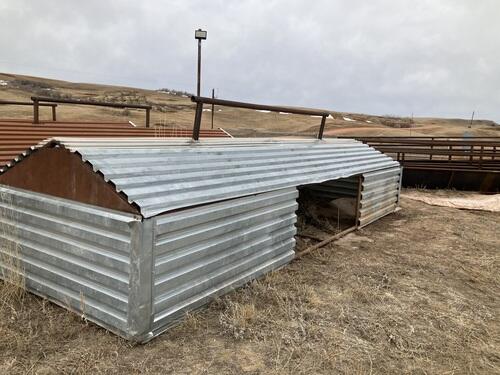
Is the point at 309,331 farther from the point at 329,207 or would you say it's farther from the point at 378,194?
the point at 378,194

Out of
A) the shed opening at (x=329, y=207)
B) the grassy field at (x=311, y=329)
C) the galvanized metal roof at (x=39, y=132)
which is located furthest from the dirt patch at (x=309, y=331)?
the galvanized metal roof at (x=39, y=132)

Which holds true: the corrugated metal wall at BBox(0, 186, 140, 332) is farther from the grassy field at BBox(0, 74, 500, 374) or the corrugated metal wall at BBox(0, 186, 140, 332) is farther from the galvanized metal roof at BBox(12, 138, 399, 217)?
the galvanized metal roof at BBox(12, 138, 399, 217)

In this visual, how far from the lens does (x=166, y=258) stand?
3395 millimetres

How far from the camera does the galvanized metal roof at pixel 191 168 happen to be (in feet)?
11.1

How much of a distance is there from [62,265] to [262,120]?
4021 cm

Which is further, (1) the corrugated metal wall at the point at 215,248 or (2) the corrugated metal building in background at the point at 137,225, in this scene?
(1) the corrugated metal wall at the point at 215,248

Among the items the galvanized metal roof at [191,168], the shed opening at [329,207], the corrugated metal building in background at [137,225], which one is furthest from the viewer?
the shed opening at [329,207]

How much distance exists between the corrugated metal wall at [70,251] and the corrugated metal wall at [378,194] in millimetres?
5114

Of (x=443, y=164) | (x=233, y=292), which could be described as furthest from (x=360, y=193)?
(x=443, y=164)

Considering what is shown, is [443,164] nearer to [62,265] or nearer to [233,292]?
[233,292]

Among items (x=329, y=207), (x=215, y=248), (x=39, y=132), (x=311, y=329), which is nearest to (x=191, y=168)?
(x=215, y=248)

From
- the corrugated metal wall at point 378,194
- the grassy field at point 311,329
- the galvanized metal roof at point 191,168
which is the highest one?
the galvanized metal roof at point 191,168

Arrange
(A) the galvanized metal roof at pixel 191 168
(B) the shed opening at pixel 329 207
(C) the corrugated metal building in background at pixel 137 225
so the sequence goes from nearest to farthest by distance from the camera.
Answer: (C) the corrugated metal building in background at pixel 137 225 → (A) the galvanized metal roof at pixel 191 168 → (B) the shed opening at pixel 329 207

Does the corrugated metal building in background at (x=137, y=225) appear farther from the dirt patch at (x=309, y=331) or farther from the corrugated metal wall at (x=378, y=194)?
the corrugated metal wall at (x=378, y=194)
